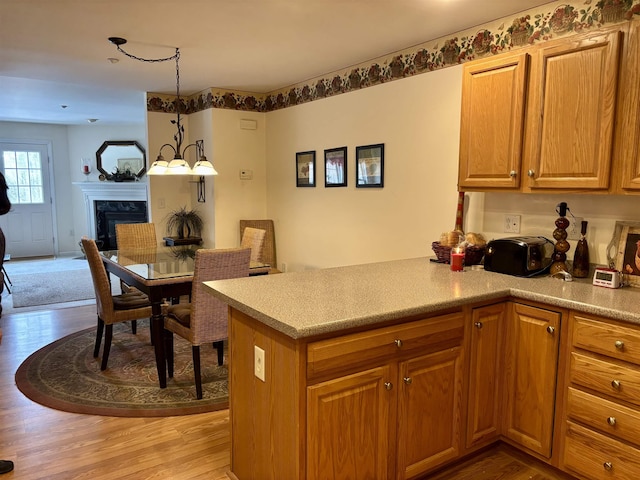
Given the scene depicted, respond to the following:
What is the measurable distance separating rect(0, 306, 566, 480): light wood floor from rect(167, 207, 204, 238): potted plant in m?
2.71

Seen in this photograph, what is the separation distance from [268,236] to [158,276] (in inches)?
90.7

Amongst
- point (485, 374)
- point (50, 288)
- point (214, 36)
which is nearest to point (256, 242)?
point (214, 36)

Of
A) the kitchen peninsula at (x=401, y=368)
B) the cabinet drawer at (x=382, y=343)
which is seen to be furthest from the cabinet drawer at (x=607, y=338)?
the cabinet drawer at (x=382, y=343)

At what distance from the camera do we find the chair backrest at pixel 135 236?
4.35 meters

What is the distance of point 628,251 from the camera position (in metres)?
2.23

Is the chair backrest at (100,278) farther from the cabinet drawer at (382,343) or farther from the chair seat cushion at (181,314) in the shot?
the cabinet drawer at (382,343)

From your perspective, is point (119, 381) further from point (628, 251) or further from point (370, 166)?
point (628, 251)

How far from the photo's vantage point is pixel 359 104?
397 cm

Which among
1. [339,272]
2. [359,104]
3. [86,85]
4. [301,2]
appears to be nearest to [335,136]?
[359,104]

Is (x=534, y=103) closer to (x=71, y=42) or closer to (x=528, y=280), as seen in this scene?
(x=528, y=280)

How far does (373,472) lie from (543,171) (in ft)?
5.46

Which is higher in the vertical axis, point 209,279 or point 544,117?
point 544,117

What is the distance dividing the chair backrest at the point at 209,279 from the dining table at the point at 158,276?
0.24 metres

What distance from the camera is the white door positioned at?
8133 mm
